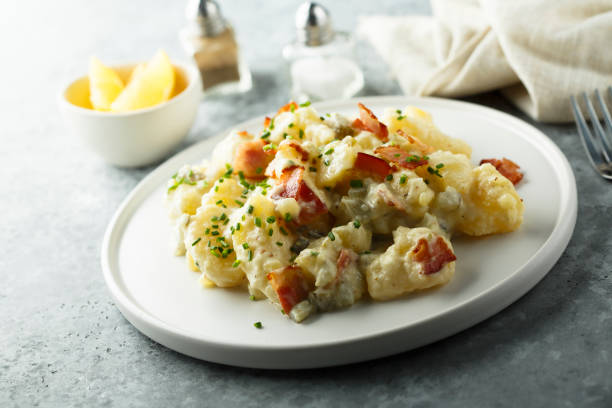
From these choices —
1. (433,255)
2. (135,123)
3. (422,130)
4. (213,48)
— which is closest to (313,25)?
(213,48)

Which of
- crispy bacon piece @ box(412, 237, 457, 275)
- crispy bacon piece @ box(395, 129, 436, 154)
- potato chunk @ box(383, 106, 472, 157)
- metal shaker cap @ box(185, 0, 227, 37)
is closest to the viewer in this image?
crispy bacon piece @ box(412, 237, 457, 275)

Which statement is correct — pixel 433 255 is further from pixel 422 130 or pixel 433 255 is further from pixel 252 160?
pixel 252 160

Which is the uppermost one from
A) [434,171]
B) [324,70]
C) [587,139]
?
[434,171]

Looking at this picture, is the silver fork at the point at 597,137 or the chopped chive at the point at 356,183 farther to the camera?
the silver fork at the point at 597,137

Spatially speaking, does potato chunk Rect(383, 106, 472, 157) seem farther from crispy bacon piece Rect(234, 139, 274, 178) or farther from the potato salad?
crispy bacon piece Rect(234, 139, 274, 178)

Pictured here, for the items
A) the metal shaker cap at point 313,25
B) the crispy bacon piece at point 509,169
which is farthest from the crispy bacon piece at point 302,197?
the metal shaker cap at point 313,25

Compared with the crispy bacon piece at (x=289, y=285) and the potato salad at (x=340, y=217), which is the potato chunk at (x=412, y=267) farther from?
the crispy bacon piece at (x=289, y=285)

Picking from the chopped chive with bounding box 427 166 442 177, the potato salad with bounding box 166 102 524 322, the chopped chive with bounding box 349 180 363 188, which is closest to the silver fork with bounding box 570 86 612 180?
the potato salad with bounding box 166 102 524 322
